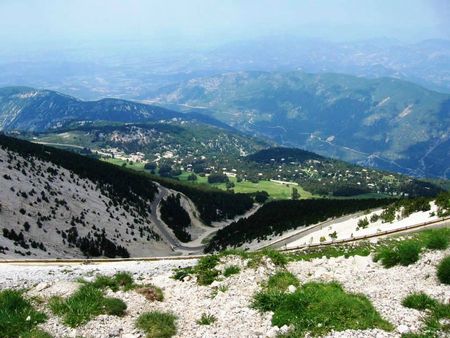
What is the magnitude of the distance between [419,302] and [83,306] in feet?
40.2

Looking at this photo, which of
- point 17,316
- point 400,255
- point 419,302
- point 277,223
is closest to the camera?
point 419,302

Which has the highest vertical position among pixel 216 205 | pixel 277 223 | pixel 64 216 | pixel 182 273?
pixel 182 273

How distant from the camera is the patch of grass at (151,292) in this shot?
17.4 meters

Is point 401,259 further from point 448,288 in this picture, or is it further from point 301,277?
point 301,277

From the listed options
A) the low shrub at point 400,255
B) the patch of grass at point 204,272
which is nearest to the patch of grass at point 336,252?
the low shrub at point 400,255

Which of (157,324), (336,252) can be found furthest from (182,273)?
(336,252)

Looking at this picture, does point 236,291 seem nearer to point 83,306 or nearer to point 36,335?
point 83,306

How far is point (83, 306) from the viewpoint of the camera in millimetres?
15758

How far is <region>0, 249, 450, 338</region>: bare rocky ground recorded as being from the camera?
14.4m

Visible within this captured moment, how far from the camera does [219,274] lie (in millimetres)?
19031

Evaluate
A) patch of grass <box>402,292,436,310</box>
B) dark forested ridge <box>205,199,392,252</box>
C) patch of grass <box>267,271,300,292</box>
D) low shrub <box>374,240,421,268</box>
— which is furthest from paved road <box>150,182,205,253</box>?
patch of grass <box>402,292,436,310</box>

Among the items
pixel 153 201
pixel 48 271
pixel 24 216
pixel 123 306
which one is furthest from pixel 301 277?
pixel 153 201

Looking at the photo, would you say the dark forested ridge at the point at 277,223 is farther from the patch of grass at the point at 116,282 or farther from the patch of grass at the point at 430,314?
the patch of grass at the point at 430,314

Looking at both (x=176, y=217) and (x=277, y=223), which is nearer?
(x=277, y=223)
